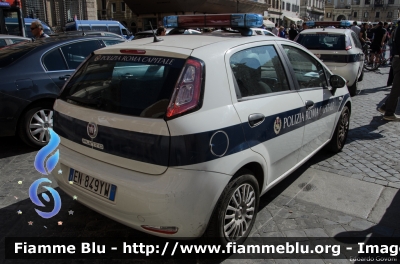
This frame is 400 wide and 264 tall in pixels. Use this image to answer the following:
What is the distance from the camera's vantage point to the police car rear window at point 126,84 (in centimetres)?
250

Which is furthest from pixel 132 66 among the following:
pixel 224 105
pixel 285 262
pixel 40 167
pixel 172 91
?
pixel 285 262

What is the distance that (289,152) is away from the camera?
347 cm

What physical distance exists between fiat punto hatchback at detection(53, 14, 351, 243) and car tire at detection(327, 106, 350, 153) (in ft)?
5.73

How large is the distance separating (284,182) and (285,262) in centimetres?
152

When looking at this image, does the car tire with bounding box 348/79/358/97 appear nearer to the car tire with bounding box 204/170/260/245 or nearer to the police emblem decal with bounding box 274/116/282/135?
the police emblem decal with bounding box 274/116/282/135

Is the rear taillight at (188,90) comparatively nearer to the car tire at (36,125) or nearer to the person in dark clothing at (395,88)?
the car tire at (36,125)

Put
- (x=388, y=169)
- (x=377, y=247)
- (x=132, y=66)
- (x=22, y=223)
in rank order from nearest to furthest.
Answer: (x=132, y=66), (x=377, y=247), (x=22, y=223), (x=388, y=169)

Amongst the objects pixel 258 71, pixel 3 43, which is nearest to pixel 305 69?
pixel 258 71

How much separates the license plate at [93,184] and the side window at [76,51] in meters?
3.18

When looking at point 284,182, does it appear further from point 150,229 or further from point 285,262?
point 150,229

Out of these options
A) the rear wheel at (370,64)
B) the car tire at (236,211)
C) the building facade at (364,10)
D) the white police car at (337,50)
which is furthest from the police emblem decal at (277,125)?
the building facade at (364,10)

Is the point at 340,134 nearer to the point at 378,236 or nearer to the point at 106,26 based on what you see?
the point at 378,236

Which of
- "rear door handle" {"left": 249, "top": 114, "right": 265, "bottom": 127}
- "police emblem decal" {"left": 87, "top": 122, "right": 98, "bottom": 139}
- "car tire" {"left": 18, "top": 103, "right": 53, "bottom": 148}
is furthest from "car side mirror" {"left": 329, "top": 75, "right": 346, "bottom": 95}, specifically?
"car tire" {"left": 18, "top": 103, "right": 53, "bottom": 148}

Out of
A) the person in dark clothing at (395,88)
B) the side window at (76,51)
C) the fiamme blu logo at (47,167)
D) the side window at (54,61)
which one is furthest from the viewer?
the person in dark clothing at (395,88)
